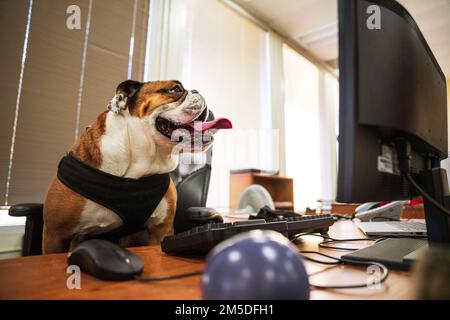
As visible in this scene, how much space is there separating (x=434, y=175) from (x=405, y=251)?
0.66 ft

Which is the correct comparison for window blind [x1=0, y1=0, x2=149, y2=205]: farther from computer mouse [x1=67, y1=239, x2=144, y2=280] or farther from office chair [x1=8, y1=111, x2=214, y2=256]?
computer mouse [x1=67, y1=239, x2=144, y2=280]

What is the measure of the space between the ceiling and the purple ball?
370 cm

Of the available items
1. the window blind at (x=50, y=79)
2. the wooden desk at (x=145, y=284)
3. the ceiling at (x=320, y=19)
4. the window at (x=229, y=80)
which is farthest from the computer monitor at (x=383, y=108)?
the ceiling at (x=320, y=19)

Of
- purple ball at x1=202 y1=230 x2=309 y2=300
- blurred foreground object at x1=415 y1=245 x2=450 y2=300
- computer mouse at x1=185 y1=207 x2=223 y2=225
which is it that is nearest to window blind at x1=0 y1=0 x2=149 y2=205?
computer mouse at x1=185 y1=207 x2=223 y2=225

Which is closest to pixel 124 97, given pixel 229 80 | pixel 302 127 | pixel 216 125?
pixel 216 125

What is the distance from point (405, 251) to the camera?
510 millimetres

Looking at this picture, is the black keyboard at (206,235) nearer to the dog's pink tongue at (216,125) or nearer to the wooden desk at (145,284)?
the wooden desk at (145,284)

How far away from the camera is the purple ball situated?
0.24 metres

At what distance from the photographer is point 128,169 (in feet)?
2.40

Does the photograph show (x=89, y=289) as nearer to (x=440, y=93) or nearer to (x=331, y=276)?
(x=331, y=276)

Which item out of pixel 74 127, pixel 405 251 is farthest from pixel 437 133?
pixel 74 127

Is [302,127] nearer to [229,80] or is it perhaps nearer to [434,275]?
[229,80]

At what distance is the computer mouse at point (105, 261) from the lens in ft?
1.16

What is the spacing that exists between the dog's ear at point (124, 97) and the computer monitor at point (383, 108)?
0.56 meters
